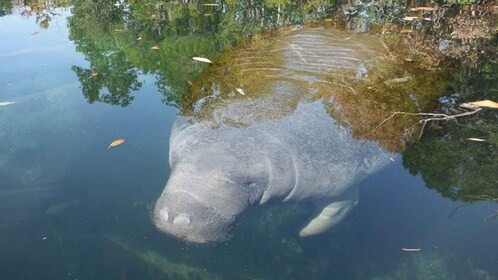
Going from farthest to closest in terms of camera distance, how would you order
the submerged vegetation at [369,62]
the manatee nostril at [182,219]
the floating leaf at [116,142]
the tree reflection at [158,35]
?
1. the tree reflection at [158,35]
2. the floating leaf at [116,142]
3. the submerged vegetation at [369,62]
4. the manatee nostril at [182,219]

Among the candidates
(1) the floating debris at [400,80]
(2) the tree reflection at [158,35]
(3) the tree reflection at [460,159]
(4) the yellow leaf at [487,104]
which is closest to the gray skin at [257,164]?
(3) the tree reflection at [460,159]

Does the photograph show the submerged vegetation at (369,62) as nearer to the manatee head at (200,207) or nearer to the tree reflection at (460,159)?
the tree reflection at (460,159)

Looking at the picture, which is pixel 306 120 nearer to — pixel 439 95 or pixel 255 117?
pixel 255 117

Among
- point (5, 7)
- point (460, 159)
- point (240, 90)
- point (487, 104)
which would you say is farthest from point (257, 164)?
point (5, 7)

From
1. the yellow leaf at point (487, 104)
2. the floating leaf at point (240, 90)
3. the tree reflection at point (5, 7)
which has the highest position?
the tree reflection at point (5, 7)

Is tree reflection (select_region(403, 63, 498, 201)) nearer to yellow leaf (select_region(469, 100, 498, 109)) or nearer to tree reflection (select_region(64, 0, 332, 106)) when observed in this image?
yellow leaf (select_region(469, 100, 498, 109))

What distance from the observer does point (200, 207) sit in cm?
338

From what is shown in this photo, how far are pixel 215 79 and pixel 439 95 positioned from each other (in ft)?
8.29

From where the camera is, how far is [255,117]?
4266 millimetres

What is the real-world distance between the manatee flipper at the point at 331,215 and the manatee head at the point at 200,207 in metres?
0.71

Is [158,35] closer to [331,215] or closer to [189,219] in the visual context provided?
[331,215]

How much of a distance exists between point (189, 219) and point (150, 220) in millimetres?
604

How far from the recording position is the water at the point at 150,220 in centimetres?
355

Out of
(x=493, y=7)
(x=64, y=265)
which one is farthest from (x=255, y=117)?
(x=493, y=7)
